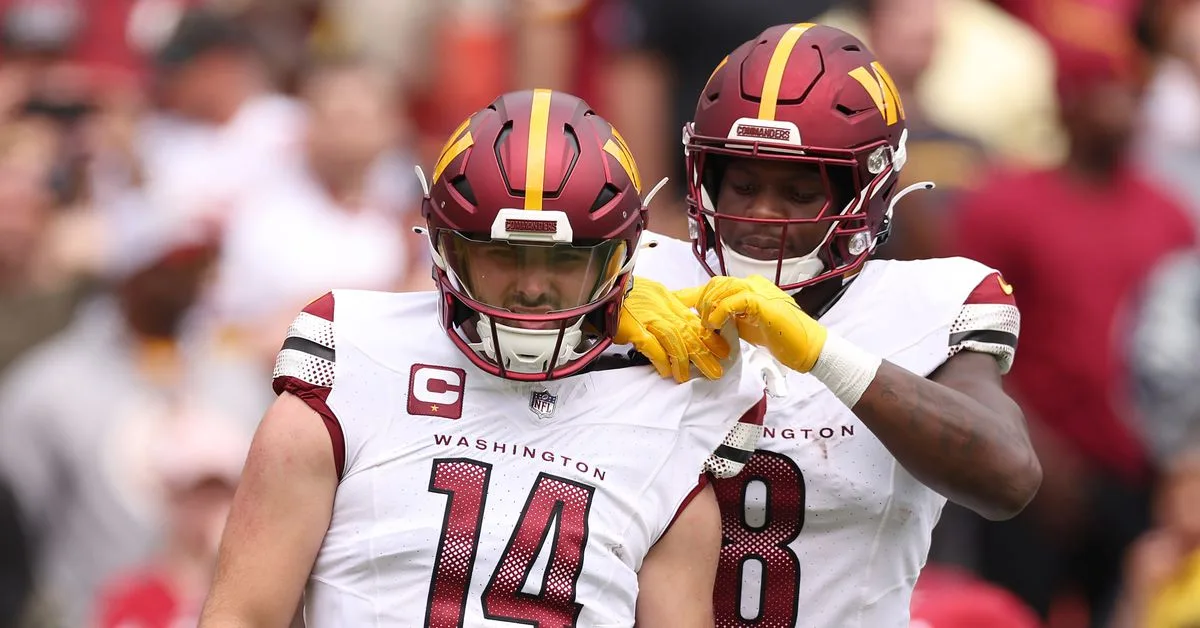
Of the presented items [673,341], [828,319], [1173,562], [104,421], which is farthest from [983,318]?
[104,421]

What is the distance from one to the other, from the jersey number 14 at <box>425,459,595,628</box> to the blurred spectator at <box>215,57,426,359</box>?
409 centimetres

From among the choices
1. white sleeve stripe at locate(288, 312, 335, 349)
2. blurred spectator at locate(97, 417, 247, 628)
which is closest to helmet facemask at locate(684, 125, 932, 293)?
white sleeve stripe at locate(288, 312, 335, 349)

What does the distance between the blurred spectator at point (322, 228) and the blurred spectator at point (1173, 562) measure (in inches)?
115

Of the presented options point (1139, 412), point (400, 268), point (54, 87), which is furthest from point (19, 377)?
point (1139, 412)

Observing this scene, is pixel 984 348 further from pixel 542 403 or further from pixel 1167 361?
pixel 1167 361

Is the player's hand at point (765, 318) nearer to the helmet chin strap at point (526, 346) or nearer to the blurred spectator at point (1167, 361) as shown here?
the helmet chin strap at point (526, 346)

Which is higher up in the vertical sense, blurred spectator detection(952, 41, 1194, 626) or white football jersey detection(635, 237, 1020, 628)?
white football jersey detection(635, 237, 1020, 628)

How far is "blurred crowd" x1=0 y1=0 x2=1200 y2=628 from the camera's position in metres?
7.43

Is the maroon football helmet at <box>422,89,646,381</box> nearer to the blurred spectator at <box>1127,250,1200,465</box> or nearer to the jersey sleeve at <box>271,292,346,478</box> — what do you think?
the jersey sleeve at <box>271,292,346,478</box>

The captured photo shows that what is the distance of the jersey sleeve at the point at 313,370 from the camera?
3.95 m

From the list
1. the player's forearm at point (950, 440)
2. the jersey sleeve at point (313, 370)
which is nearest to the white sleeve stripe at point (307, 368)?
the jersey sleeve at point (313, 370)

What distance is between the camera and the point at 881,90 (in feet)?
14.9

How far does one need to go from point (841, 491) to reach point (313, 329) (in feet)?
3.80

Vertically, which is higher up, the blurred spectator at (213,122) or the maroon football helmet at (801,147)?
the maroon football helmet at (801,147)
